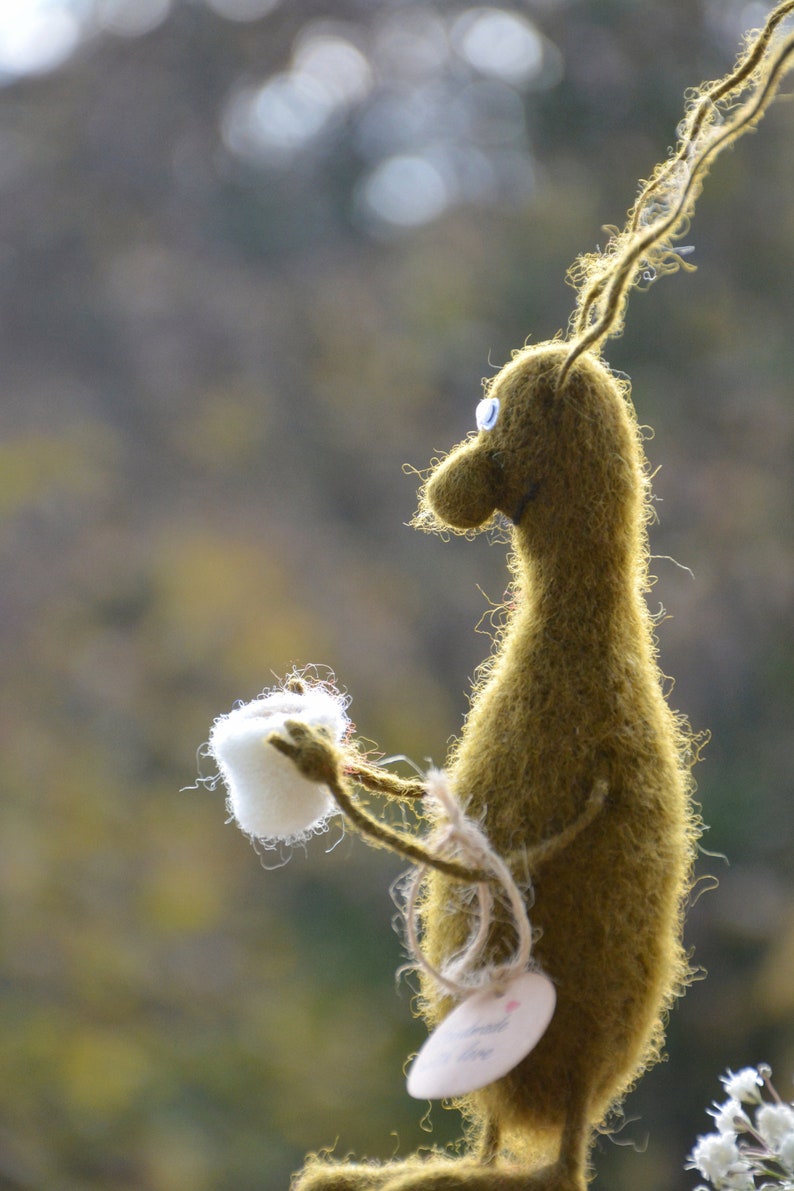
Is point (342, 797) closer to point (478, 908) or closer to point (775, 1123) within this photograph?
point (478, 908)

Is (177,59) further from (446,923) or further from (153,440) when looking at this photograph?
(446,923)

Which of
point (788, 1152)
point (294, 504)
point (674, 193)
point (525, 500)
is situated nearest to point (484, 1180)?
point (788, 1152)

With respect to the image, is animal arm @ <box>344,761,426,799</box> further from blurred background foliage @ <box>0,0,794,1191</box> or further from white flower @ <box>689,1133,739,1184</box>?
blurred background foliage @ <box>0,0,794,1191</box>

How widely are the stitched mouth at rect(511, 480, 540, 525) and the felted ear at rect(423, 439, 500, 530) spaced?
0.01 meters

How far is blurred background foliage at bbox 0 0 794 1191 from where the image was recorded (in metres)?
2.19

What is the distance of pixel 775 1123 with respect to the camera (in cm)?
52

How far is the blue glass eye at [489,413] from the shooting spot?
546mm

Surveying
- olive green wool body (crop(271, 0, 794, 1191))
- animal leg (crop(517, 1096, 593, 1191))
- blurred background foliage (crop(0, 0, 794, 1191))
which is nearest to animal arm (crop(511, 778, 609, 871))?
olive green wool body (crop(271, 0, 794, 1191))

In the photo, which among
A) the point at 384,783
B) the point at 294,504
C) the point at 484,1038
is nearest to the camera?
the point at 484,1038

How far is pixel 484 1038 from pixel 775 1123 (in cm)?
17

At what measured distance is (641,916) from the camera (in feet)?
1.67

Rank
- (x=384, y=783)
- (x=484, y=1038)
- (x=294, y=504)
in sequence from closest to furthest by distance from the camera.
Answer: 1. (x=484, y=1038)
2. (x=384, y=783)
3. (x=294, y=504)

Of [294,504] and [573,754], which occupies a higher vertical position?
[294,504]

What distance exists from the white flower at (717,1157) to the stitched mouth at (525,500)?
0.31 m
